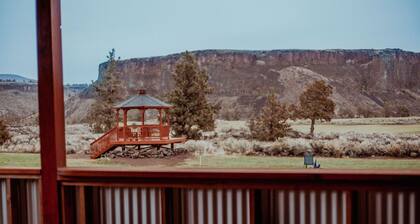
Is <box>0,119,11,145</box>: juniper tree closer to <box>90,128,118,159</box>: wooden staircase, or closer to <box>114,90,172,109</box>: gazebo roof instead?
<box>90,128,118,159</box>: wooden staircase

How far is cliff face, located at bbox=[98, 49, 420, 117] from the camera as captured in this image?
2971mm

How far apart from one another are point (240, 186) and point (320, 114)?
0.97 metres

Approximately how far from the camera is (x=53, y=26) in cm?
273

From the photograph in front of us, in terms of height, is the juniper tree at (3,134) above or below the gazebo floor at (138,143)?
above

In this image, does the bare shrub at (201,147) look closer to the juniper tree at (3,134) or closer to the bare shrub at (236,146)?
the bare shrub at (236,146)

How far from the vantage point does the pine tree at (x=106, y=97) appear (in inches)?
128

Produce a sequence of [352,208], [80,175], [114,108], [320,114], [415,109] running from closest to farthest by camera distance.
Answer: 1. [352,208]
2. [80,175]
3. [415,109]
4. [320,114]
5. [114,108]

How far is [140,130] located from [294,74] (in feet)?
4.34

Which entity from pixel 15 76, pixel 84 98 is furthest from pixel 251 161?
pixel 15 76

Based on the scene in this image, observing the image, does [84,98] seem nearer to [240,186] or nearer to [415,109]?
[240,186]

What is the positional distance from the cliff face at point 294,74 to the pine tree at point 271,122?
0.22 feet

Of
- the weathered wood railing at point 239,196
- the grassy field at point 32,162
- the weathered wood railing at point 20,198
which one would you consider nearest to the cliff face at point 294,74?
the grassy field at point 32,162

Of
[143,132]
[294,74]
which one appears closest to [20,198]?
[143,132]

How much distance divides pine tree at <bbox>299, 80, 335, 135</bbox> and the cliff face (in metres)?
0.05
